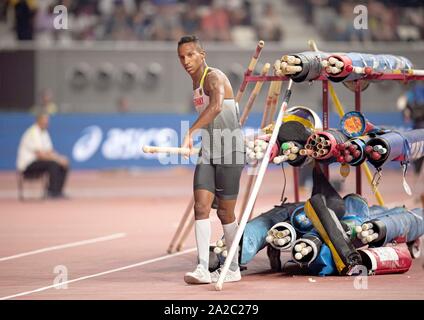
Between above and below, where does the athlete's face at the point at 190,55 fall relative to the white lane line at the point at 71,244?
above

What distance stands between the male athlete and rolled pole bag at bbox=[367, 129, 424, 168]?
1403mm

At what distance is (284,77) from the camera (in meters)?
10.8

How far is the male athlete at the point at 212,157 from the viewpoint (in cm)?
996

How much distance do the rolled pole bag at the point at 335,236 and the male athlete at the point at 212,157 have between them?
0.93 metres

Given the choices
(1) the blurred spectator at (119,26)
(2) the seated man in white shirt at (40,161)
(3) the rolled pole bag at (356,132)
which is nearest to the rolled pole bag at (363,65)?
(3) the rolled pole bag at (356,132)

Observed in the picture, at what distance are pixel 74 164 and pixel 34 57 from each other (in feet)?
10.00

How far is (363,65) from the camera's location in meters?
10.8

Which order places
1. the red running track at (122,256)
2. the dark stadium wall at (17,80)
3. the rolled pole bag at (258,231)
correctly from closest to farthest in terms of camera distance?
the red running track at (122,256)
the rolled pole bag at (258,231)
the dark stadium wall at (17,80)

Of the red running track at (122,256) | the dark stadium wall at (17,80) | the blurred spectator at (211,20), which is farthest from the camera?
the blurred spectator at (211,20)

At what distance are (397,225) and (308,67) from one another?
2125mm

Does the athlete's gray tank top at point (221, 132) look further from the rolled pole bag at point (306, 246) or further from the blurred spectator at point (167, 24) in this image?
the blurred spectator at point (167, 24)

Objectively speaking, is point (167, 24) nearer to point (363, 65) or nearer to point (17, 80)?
point (17, 80)
